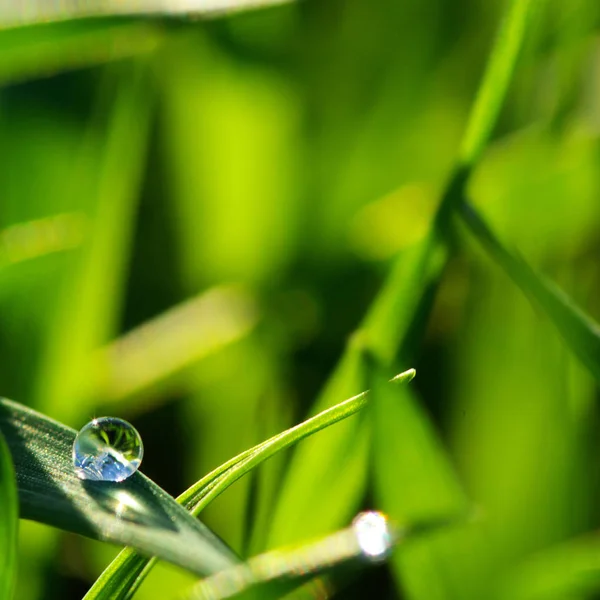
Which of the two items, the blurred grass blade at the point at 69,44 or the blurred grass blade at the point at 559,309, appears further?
the blurred grass blade at the point at 69,44

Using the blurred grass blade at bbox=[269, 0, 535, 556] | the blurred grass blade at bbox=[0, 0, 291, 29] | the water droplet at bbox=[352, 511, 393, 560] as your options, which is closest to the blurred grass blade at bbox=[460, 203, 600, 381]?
the blurred grass blade at bbox=[269, 0, 535, 556]

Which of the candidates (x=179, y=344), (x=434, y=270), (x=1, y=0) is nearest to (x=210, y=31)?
(x=1, y=0)

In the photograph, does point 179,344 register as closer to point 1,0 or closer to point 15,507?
point 1,0

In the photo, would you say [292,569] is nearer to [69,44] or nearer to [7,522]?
[7,522]

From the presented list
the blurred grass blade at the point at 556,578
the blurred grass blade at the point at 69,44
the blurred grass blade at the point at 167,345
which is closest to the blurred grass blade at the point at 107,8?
the blurred grass blade at the point at 69,44

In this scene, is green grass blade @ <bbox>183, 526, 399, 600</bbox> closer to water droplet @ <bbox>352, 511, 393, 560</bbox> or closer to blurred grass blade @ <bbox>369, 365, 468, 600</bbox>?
water droplet @ <bbox>352, 511, 393, 560</bbox>

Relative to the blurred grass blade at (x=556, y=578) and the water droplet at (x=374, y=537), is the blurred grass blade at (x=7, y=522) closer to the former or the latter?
the water droplet at (x=374, y=537)

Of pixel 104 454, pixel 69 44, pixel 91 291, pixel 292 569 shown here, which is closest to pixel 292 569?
pixel 292 569
